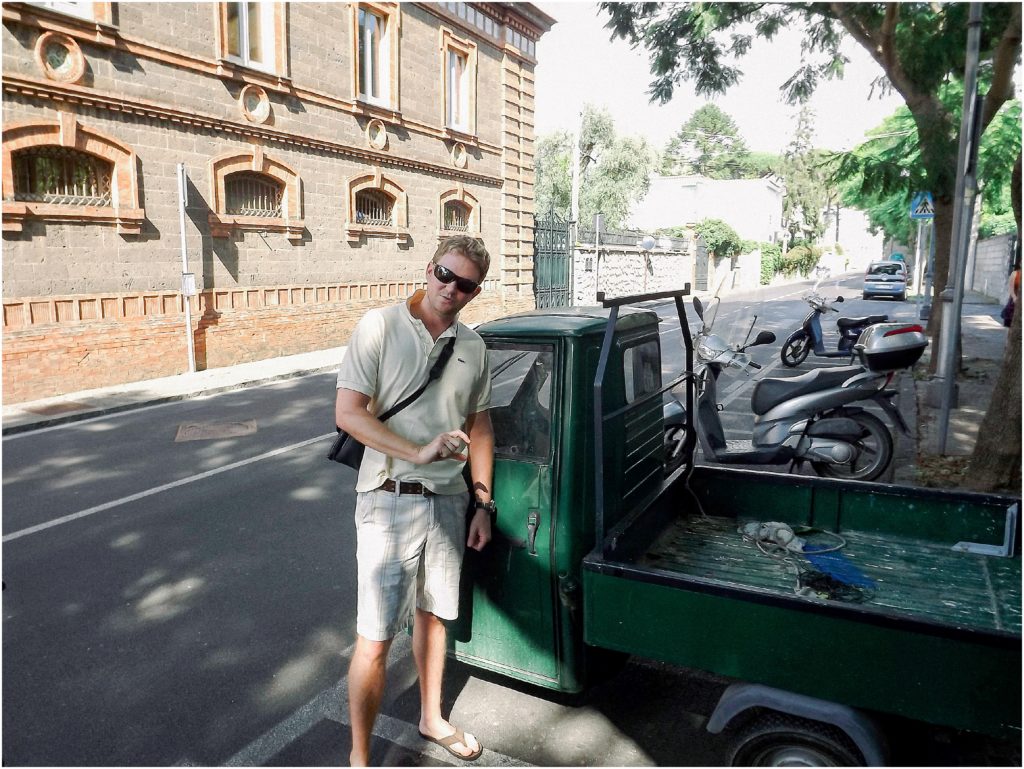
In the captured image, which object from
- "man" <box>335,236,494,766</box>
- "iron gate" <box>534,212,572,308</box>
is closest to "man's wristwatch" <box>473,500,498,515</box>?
"man" <box>335,236,494,766</box>

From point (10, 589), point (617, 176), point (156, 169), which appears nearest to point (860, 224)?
point (617, 176)

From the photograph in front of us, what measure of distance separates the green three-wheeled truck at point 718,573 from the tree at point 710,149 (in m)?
91.5

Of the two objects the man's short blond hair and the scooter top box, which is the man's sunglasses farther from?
the scooter top box

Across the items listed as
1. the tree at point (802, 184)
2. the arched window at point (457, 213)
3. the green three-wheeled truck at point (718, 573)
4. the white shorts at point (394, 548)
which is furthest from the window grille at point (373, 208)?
the tree at point (802, 184)

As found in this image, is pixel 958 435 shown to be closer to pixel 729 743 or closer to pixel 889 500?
pixel 889 500

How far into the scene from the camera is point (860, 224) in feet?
356

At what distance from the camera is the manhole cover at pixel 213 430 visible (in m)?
9.03

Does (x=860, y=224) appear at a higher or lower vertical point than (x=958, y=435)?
higher

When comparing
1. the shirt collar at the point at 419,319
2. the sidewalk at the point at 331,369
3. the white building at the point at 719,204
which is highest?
the white building at the point at 719,204

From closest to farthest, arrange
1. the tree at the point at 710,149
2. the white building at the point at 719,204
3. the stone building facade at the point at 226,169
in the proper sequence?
1. the stone building facade at the point at 226,169
2. the white building at the point at 719,204
3. the tree at the point at 710,149

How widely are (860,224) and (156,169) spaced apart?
111693 millimetres

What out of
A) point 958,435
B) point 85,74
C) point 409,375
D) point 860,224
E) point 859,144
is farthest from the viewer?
point 860,224

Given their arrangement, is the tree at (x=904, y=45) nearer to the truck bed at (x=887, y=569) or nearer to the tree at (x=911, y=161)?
the tree at (x=911, y=161)

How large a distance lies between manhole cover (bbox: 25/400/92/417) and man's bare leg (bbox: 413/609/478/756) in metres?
9.07
